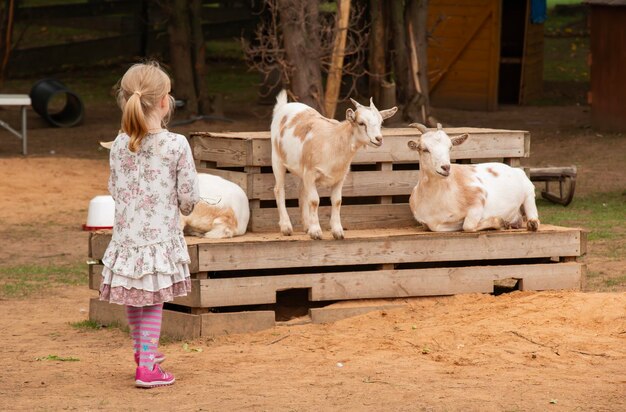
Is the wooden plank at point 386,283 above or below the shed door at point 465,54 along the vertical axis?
below

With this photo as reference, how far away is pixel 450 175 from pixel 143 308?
2579 millimetres

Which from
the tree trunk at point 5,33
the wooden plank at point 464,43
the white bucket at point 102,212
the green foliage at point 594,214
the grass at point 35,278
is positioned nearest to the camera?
the grass at point 35,278

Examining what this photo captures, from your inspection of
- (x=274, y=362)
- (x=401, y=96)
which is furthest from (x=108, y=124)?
(x=274, y=362)

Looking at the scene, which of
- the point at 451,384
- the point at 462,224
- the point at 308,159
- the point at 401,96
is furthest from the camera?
the point at 401,96

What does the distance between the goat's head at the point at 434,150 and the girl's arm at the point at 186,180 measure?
6.33 ft

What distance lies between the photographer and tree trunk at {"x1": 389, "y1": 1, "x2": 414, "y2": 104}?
18344 mm

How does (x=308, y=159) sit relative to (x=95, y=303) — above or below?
above

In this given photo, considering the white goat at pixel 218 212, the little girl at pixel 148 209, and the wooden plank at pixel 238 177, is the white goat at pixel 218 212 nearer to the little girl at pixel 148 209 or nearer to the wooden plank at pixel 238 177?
the wooden plank at pixel 238 177

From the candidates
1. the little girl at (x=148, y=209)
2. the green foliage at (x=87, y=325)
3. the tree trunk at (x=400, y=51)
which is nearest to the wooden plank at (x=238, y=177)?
the green foliage at (x=87, y=325)

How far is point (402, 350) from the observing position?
7.04 metres

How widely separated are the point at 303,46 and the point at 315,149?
5.70 m

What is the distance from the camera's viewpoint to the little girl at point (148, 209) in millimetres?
6211

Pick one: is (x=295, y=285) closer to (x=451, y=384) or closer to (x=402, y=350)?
(x=402, y=350)

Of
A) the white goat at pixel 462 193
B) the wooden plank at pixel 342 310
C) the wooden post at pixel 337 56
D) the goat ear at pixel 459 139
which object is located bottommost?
the wooden plank at pixel 342 310
